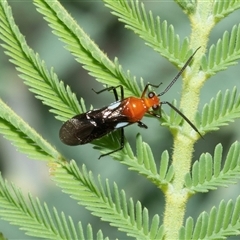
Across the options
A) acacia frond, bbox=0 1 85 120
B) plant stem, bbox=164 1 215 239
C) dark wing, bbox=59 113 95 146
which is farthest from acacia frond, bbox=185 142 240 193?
dark wing, bbox=59 113 95 146

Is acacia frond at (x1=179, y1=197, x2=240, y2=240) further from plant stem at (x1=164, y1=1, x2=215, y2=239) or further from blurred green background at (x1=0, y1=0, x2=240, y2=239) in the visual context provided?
blurred green background at (x1=0, y1=0, x2=240, y2=239)

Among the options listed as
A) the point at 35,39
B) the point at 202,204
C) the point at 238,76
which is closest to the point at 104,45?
the point at 35,39

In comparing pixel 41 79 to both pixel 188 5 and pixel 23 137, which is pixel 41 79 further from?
pixel 188 5

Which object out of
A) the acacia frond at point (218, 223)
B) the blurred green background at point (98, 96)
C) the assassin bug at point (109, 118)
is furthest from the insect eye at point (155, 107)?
the blurred green background at point (98, 96)

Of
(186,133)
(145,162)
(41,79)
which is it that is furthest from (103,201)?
(41,79)

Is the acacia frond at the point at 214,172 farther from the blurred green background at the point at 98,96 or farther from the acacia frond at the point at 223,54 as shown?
the blurred green background at the point at 98,96
